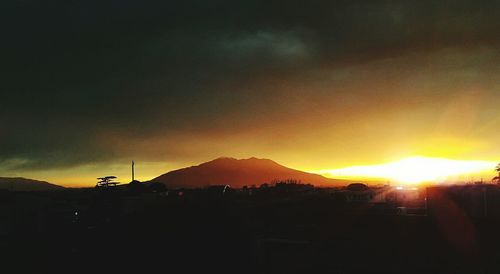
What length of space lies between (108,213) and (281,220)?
1524 centimetres

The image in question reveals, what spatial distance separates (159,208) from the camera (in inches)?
1026

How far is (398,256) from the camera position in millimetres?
22844

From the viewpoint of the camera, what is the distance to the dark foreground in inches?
844

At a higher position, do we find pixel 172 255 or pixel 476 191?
pixel 476 191

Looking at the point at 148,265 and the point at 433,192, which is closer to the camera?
the point at 148,265

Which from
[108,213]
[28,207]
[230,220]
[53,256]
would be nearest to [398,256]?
[230,220]

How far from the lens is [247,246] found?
22078mm

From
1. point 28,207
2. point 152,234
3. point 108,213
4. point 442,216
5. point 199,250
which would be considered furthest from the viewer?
point 28,207

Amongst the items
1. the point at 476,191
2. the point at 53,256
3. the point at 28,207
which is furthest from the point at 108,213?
the point at 476,191

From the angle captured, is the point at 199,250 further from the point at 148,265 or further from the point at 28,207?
the point at 28,207

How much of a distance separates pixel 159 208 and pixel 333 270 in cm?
1059

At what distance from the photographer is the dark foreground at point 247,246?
21438 millimetres

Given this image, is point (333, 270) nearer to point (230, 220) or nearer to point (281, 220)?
point (230, 220)

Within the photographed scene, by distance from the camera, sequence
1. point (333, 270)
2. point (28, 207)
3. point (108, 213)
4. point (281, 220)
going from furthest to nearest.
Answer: point (28, 207) → point (108, 213) → point (281, 220) → point (333, 270)
